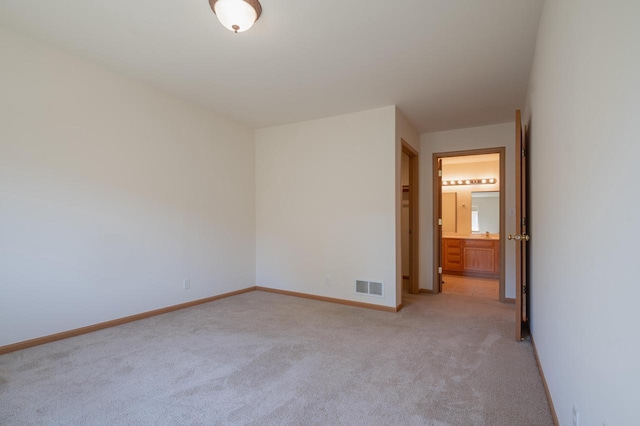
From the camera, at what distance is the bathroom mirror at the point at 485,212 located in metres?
6.45

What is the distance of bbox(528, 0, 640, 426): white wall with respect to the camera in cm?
78

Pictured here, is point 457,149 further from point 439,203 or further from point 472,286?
point 472,286

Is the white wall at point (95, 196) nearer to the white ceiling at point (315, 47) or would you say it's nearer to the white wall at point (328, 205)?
the white ceiling at point (315, 47)

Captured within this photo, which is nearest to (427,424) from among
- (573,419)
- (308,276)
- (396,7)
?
(573,419)

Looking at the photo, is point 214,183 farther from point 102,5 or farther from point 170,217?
point 102,5

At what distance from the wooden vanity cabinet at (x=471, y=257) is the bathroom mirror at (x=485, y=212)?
0.70m

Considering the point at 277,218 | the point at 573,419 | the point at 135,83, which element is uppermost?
the point at 135,83

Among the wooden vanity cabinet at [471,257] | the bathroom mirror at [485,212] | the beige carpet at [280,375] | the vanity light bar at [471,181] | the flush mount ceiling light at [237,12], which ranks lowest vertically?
the beige carpet at [280,375]

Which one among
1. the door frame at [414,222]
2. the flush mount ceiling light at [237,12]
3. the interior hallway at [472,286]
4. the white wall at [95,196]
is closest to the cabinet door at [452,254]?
the interior hallway at [472,286]

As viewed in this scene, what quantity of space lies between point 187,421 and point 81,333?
1.96m

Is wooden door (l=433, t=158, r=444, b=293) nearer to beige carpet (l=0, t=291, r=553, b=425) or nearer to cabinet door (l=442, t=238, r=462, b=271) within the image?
beige carpet (l=0, t=291, r=553, b=425)

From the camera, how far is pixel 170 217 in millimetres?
3691

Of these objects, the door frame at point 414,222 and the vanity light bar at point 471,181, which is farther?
the vanity light bar at point 471,181

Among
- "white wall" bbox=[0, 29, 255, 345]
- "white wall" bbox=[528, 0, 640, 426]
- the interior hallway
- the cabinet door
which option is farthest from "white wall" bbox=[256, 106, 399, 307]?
the cabinet door
